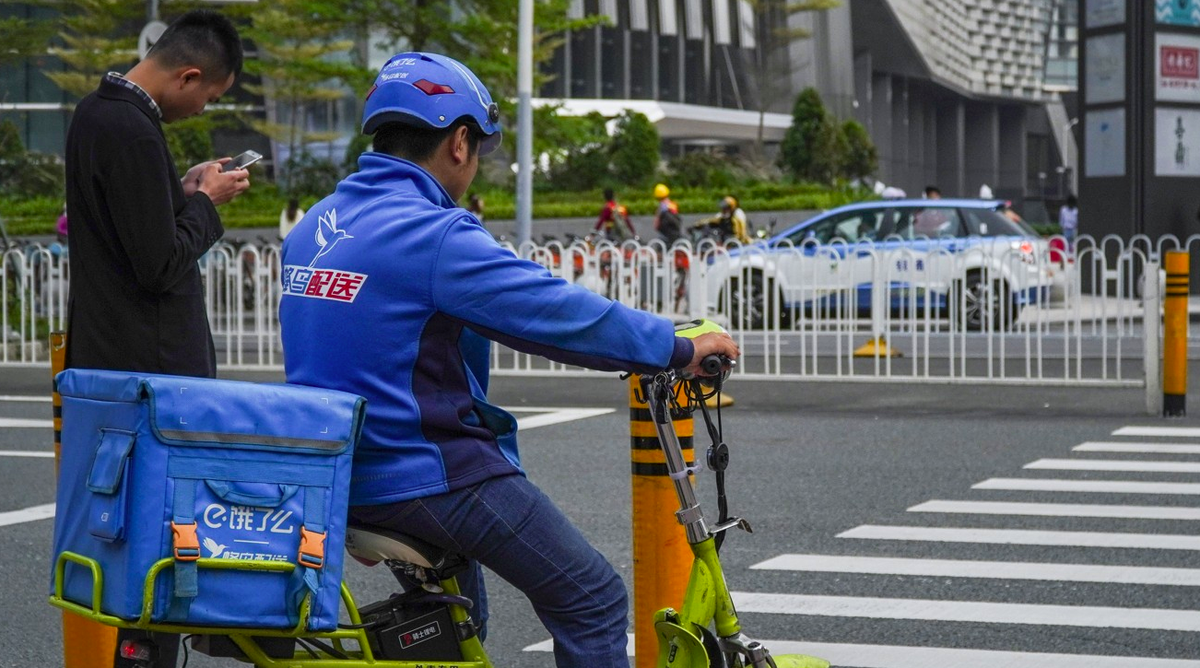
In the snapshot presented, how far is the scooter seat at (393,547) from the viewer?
126 inches

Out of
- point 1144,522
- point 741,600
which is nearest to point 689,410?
point 741,600

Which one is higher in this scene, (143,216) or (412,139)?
(412,139)

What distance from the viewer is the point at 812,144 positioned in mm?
40750

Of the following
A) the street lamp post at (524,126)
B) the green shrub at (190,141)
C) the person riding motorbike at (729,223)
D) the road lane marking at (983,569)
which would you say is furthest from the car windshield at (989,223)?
the green shrub at (190,141)

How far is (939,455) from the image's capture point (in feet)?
31.9

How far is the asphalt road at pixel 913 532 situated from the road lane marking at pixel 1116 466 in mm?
32

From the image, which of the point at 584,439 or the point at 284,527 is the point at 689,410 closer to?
the point at 284,527

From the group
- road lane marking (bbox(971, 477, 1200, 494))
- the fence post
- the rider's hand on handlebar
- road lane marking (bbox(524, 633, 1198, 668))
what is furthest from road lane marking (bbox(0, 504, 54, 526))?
the fence post

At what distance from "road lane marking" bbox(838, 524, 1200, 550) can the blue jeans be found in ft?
13.8

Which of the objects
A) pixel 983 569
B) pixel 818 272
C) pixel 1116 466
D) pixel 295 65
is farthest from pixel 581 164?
pixel 983 569

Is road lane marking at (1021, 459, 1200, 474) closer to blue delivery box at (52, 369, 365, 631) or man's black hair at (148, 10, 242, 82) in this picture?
man's black hair at (148, 10, 242, 82)

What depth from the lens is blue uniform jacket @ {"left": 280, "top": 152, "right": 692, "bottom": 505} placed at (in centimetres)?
305

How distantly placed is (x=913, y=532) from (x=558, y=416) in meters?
4.75

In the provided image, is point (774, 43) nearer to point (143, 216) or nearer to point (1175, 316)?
point (1175, 316)
